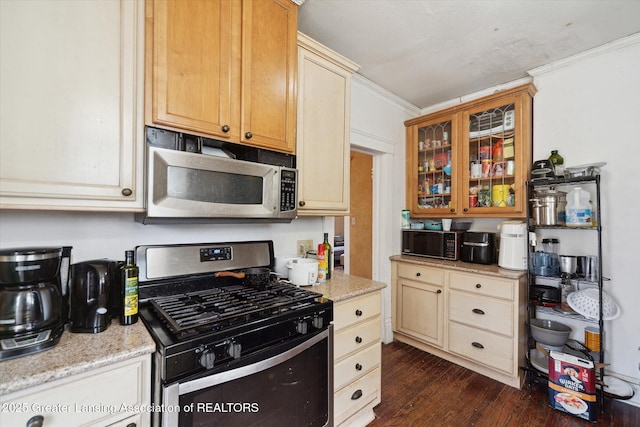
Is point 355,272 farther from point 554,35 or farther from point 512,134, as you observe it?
point 554,35

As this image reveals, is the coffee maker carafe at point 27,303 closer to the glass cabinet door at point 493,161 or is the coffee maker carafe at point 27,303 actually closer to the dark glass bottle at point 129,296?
the dark glass bottle at point 129,296

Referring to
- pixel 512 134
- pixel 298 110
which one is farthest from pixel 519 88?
pixel 298 110

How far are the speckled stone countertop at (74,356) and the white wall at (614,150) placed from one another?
9.89ft

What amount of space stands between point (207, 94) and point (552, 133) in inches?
109

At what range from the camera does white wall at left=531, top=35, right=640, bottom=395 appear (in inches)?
80.0

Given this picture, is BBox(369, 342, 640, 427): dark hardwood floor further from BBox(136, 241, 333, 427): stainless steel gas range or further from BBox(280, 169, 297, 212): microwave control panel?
BBox(280, 169, 297, 212): microwave control panel

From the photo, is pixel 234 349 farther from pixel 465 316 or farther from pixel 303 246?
pixel 465 316

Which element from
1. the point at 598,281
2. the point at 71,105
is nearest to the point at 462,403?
the point at 598,281

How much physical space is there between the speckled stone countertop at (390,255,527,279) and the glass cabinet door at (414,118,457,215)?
52 cm

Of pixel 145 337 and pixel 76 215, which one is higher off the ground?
pixel 76 215

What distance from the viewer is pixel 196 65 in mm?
1271

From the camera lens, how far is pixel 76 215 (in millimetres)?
1249

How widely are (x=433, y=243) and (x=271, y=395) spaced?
2.19m

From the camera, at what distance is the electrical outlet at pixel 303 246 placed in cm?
207
